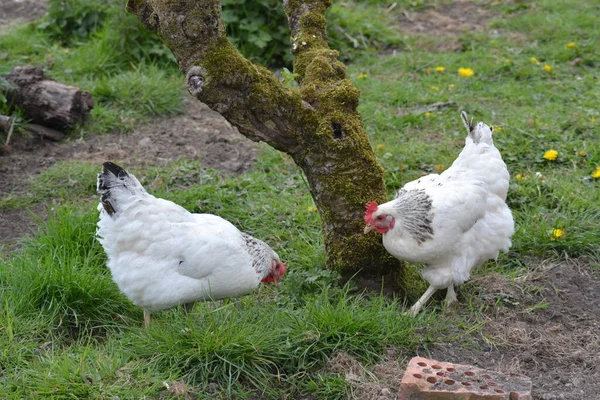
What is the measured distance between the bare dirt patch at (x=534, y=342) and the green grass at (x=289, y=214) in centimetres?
8

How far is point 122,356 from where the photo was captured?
3797 mm

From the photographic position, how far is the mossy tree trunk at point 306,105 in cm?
400

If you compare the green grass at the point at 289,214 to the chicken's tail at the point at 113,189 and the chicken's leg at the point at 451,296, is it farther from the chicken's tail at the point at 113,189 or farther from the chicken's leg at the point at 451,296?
the chicken's tail at the point at 113,189

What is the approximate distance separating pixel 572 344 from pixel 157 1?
2.94 meters

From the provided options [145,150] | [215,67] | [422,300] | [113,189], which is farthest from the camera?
[145,150]

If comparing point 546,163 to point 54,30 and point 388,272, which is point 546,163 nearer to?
point 388,272

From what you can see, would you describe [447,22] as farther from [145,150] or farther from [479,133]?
[479,133]

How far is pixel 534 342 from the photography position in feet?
13.8

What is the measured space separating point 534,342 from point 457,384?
102cm

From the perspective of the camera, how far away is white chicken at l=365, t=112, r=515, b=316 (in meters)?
4.33

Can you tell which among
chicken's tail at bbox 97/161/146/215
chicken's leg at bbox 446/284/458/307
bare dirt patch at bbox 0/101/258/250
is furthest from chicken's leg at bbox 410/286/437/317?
bare dirt patch at bbox 0/101/258/250

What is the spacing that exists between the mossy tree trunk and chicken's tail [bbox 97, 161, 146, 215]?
640 millimetres

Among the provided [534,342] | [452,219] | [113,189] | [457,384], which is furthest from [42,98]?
[457,384]

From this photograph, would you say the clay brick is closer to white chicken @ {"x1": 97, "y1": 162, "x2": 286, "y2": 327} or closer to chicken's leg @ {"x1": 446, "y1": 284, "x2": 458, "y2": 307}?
chicken's leg @ {"x1": 446, "y1": 284, "x2": 458, "y2": 307}
